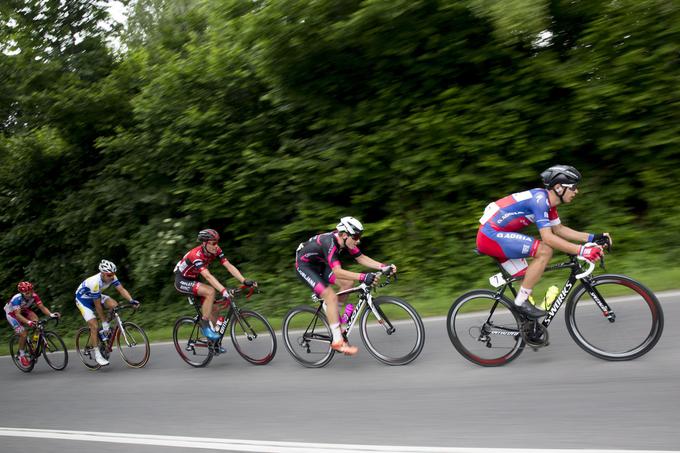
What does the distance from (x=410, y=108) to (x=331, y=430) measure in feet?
23.4

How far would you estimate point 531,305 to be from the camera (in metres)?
5.18

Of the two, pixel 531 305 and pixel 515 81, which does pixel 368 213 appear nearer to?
pixel 515 81

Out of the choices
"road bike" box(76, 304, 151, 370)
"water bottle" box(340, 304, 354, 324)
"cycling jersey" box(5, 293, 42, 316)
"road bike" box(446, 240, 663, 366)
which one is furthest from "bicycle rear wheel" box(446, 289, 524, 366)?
"cycling jersey" box(5, 293, 42, 316)

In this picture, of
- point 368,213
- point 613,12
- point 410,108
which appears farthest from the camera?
point 368,213

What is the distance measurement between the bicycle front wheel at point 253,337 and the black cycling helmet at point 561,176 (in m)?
3.83

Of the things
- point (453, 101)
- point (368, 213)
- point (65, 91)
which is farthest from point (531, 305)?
point (65, 91)

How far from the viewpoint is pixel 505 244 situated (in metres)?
5.34

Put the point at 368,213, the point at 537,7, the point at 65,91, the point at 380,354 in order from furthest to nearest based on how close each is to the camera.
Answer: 1. the point at 65,91
2. the point at 368,213
3. the point at 537,7
4. the point at 380,354

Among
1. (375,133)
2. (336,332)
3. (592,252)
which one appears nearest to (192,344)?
(336,332)

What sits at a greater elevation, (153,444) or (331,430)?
(153,444)

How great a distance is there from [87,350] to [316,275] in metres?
4.86

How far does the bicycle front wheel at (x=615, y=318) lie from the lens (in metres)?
4.71

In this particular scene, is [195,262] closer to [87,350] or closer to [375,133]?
[87,350]

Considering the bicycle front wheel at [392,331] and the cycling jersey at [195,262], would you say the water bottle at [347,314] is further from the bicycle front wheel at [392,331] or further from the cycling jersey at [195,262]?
the cycling jersey at [195,262]
